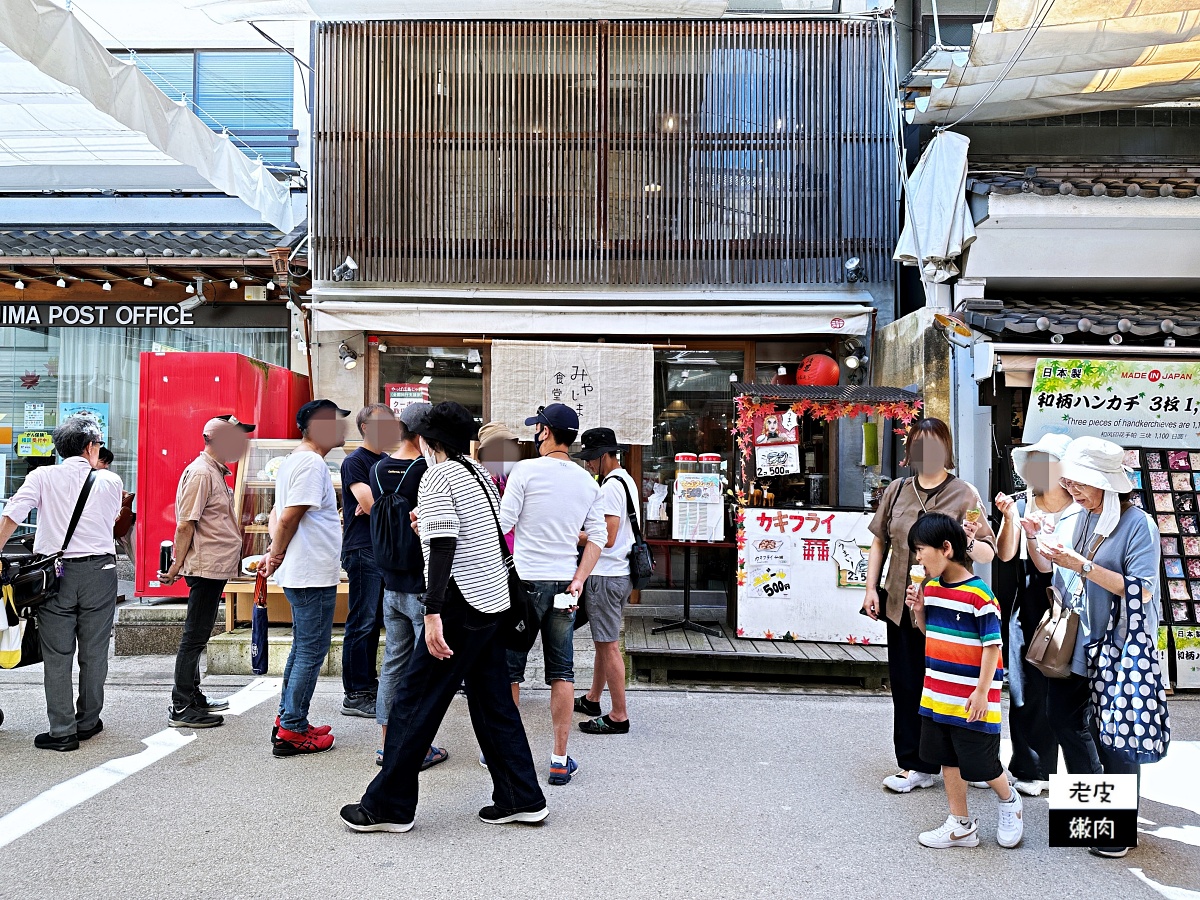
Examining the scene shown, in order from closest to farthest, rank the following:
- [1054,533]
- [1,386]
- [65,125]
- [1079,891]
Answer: [1079,891]
[1054,533]
[65,125]
[1,386]

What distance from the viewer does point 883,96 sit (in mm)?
9617

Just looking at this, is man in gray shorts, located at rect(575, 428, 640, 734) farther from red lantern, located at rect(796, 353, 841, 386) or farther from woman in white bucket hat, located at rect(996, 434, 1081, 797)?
red lantern, located at rect(796, 353, 841, 386)

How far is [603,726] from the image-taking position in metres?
5.88

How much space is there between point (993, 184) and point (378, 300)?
633cm

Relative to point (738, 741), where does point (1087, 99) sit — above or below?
above

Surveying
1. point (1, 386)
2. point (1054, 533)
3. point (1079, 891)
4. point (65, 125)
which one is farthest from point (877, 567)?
point (1, 386)

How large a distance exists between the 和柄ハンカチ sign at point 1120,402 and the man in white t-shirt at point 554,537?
4.33 meters

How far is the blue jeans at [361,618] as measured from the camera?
20.0ft

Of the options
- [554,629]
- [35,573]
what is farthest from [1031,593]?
[35,573]

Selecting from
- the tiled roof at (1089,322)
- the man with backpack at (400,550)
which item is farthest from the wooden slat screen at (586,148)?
the man with backpack at (400,550)

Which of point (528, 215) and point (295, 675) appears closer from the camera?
point (295, 675)

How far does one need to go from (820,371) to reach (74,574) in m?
6.84

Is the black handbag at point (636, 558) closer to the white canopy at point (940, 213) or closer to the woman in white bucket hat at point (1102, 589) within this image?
the woman in white bucket hat at point (1102, 589)

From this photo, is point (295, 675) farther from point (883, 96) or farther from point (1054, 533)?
point (883, 96)
